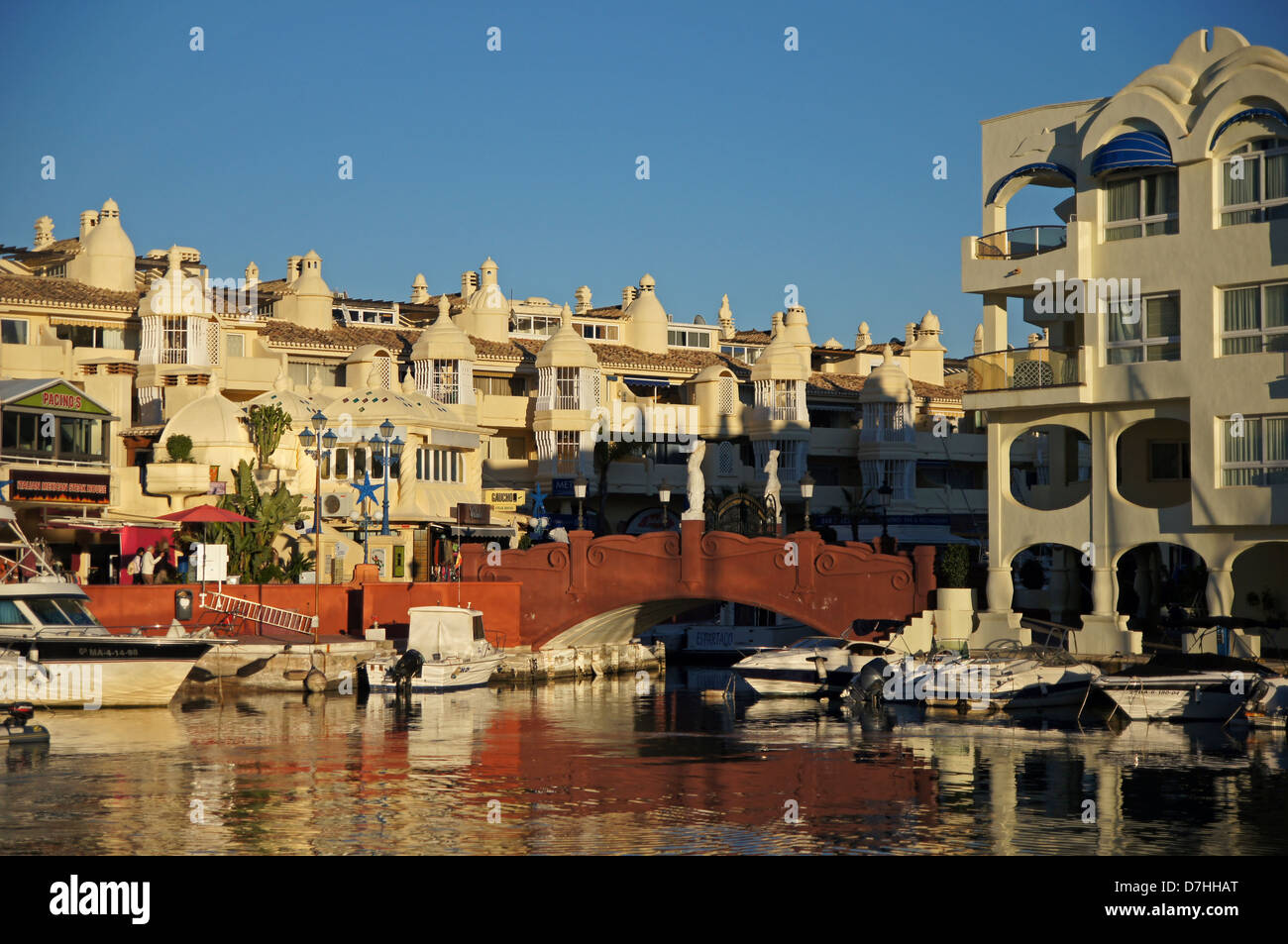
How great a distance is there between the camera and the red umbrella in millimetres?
58375

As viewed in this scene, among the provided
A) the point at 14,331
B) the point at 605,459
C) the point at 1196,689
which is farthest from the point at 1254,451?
the point at 14,331

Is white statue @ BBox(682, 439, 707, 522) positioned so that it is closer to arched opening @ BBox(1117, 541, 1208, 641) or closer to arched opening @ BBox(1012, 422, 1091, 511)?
arched opening @ BBox(1012, 422, 1091, 511)

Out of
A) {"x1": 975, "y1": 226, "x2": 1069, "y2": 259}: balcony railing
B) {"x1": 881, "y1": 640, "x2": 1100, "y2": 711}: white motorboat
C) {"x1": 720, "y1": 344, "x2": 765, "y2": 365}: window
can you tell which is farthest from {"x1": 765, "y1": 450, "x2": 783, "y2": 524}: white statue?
{"x1": 720, "y1": 344, "x2": 765, "y2": 365}: window

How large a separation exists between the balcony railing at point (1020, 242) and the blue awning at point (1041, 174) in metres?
1.37

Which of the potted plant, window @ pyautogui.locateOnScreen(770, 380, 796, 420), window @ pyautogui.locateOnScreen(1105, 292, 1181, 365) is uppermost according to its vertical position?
window @ pyautogui.locateOnScreen(770, 380, 796, 420)

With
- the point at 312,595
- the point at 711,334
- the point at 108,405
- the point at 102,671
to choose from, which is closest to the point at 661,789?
the point at 102,671

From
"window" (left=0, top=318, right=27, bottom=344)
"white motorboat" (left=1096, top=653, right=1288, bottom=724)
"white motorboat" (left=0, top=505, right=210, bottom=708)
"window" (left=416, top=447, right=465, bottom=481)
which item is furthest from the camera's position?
"window" (left=0, top=318, right=27, bottom=344)

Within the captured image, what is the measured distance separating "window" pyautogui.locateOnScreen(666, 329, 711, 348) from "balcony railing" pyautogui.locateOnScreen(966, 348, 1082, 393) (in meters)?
41.5

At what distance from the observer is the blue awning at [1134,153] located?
51156mm

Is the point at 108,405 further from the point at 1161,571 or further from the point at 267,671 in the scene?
the point at 1161,571

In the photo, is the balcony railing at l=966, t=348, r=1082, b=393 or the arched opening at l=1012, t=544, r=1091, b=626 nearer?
the balcony railing at l=966, t=348, r=1082, b=393

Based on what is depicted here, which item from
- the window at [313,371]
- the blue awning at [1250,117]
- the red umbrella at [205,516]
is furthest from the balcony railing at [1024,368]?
the window at [313,371]

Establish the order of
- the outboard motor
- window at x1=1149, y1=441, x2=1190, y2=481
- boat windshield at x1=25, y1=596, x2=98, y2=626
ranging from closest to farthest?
boat windshield at x1=25, y1=596, x2=98, y2=626, the outboard motor, window at x1=1149, y1=441, x2=1190, y2=481
